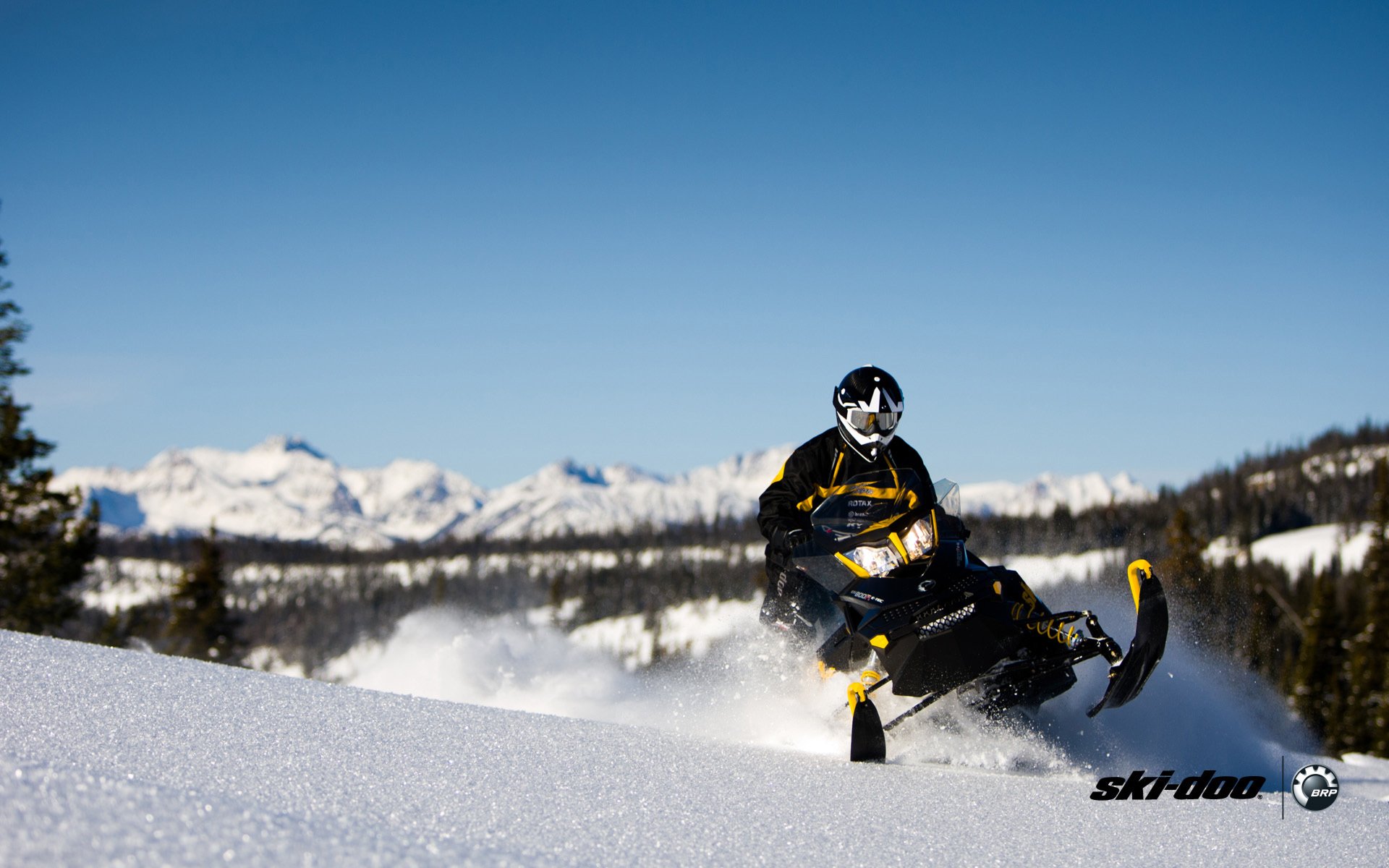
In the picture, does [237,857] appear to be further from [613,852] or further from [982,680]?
[982,680]

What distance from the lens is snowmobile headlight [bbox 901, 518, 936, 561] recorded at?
18.1 ft

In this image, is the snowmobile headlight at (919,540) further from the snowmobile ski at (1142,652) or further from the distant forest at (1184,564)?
the distant forest at (1184,564)

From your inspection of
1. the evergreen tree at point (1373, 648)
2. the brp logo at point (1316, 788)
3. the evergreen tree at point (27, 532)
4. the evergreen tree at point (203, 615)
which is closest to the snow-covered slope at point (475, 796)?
the brp logo at point (1316, 788)

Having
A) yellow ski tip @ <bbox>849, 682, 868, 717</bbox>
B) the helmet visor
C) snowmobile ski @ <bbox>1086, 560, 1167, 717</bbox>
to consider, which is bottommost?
yellow ski tip @ <bbox>849, 682, 868, 717</bbox>

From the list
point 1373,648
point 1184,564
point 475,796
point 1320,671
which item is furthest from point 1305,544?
point 475,796

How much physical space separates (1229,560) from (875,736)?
190ft

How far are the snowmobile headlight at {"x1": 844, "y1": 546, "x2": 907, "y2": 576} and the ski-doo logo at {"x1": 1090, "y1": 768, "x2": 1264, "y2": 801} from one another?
149 centimetres

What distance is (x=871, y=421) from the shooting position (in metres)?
6.23

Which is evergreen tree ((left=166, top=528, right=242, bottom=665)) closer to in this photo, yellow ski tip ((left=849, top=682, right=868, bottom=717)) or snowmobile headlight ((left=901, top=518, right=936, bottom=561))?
yellow ski tip ((left=849, top=682, right=868, bottom=717))

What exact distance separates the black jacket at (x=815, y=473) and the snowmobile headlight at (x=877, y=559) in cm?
78

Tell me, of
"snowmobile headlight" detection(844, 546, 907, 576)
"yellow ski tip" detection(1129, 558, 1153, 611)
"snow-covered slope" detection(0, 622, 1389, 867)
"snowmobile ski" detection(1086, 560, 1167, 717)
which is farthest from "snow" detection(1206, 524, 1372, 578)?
"snow-covered slope" detection(0, 622, 1389, 867)

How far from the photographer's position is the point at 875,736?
16.8ft

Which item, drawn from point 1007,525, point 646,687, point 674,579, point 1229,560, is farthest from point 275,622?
point 646,687

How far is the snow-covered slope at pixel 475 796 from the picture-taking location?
2.33 m
